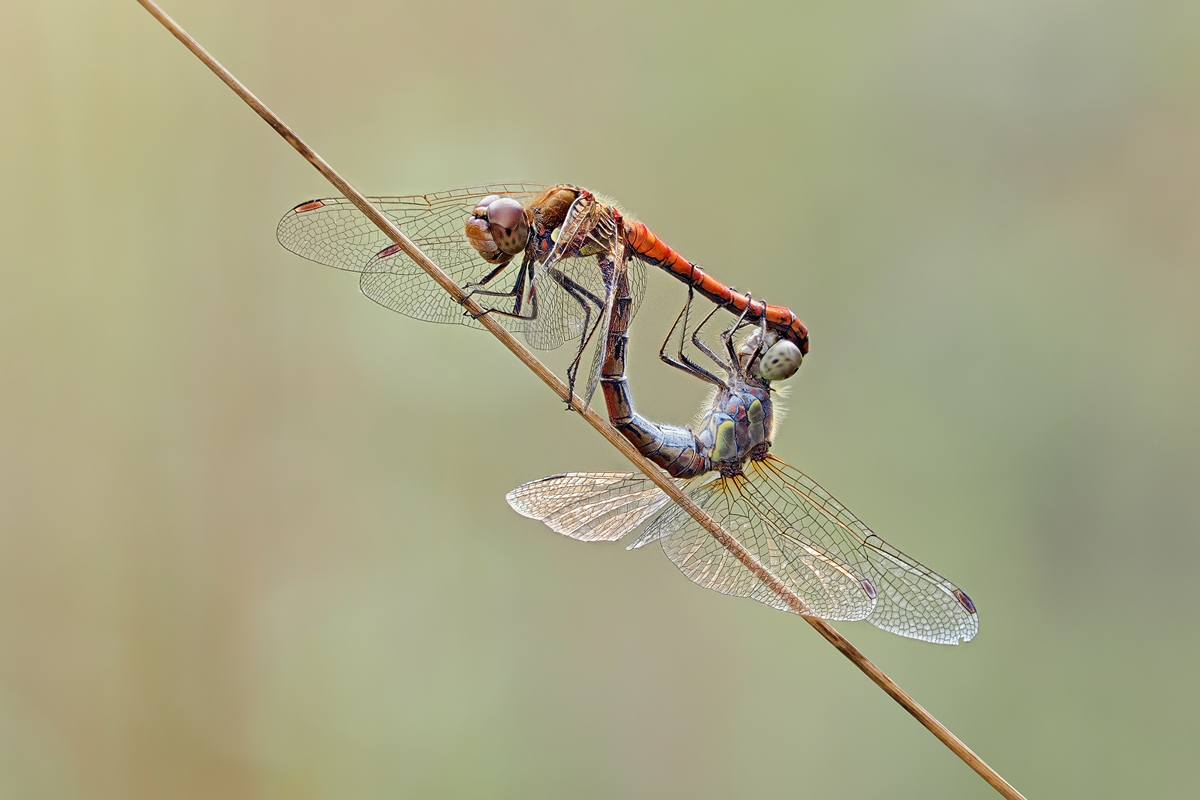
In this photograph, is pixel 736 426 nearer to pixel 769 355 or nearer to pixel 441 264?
pixel 769 355

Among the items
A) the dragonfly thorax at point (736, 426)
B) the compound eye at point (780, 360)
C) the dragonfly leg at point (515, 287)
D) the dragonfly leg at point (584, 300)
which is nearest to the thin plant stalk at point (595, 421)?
the dragonfly leg at point (515, 287)

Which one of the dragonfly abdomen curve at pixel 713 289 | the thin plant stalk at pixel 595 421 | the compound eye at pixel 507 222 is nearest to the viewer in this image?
the thin plant stalk at pixel 595 421

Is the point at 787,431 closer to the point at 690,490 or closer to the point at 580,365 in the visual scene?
the point at 690,490

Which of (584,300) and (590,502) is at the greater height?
(584,300)

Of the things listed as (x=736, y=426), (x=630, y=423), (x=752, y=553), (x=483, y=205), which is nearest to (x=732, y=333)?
(x=736, y=426)

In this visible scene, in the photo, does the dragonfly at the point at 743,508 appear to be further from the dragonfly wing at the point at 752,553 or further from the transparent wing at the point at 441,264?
the transparent wing at the point at 441,264

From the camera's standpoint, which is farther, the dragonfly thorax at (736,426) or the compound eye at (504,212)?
the dragonfly thorax at (736,426)

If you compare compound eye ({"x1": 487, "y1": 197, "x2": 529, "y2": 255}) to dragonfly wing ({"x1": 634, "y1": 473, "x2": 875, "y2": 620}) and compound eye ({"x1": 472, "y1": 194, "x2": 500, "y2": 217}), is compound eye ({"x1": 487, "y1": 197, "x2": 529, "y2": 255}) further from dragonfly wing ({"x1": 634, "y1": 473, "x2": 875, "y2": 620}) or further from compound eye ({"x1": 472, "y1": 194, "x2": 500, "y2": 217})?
dragonfly wing ({"x1": 634, "y1": 473, "x2": 875, "y2": 620})
